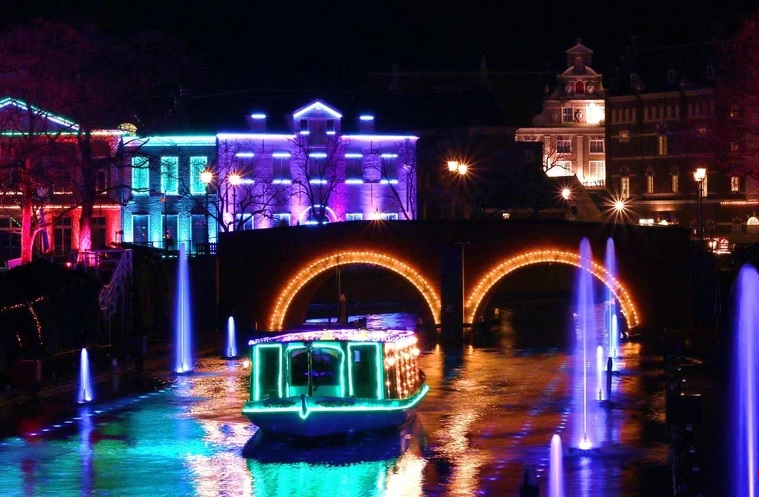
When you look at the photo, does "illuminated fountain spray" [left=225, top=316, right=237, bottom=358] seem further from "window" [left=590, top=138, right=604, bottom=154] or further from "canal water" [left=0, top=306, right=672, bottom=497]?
"window" [left=590, top=138, right=604, bottom=154]

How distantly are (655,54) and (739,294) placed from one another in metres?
69.4

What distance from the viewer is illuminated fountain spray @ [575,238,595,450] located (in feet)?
111

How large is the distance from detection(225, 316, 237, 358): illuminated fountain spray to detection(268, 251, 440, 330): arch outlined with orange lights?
8.29ft

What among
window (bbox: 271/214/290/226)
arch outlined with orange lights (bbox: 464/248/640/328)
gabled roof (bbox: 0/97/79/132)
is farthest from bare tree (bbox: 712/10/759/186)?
gabled roof (bbox: 0/97/79/132)

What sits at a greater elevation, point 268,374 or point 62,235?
point 62,235

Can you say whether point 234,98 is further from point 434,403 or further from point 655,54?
point 434,403

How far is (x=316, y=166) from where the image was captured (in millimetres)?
88062

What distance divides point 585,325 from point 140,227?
131ft

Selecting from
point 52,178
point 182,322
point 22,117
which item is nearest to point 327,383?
point 182,322

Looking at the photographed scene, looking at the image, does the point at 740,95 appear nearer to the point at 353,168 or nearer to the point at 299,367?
the point at 353,168

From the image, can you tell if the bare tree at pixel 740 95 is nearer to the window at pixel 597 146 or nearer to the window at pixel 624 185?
the window at pixel 624 185

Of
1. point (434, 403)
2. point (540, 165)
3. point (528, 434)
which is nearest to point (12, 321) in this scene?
point (434, 403)

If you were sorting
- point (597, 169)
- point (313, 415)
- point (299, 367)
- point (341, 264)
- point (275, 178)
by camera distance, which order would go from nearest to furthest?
point (313, 415) < point (299, 367) < point (341, 264) < point (275, 178) < point (597, 169)

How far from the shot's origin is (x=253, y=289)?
61.5 m
